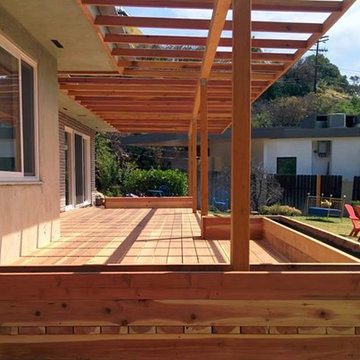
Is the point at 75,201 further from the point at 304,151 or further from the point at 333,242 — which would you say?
the point at 304,151

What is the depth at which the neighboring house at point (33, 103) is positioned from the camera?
342 cm

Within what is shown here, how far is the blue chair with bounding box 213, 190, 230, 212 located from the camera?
14.4 meters

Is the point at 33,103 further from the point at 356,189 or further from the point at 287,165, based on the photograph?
the point at 287,165

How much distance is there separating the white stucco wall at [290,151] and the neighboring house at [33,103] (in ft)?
45.6

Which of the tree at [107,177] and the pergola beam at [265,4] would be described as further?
the tree at [107,177]

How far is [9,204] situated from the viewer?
3393mm

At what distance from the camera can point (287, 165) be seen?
60.8 feet

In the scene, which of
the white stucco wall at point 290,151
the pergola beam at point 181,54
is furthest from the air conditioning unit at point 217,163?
the pergola beam at point 181,54

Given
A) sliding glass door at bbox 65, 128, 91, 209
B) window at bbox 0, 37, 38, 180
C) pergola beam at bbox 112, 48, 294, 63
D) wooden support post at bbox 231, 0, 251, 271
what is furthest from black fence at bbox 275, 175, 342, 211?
wooden support post at bbox 231, 0, 251, 271

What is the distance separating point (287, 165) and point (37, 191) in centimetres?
1607

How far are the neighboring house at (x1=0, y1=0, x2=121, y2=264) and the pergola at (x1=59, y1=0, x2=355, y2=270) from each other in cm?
33

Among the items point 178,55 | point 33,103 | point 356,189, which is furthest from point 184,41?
point 356,189

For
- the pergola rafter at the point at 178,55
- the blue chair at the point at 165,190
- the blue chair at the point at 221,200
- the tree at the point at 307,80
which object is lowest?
the blue chair at the point at 221,200

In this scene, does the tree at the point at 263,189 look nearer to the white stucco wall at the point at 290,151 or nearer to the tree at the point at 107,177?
the white stucco wall at the point at 290,151
